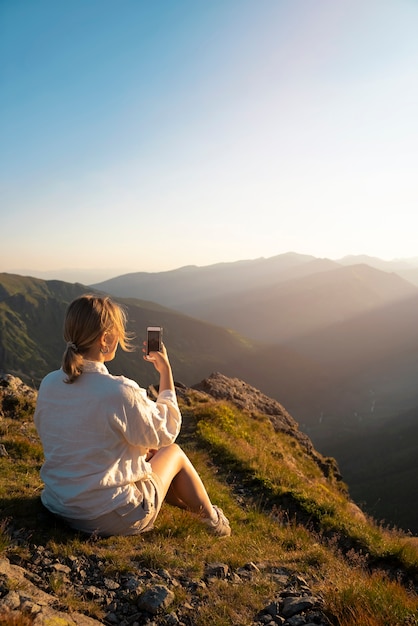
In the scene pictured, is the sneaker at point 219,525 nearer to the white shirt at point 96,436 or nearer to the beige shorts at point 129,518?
the beige shorts at point 129,518

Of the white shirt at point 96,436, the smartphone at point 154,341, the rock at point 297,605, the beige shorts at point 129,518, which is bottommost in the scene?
the rock at point 297,605

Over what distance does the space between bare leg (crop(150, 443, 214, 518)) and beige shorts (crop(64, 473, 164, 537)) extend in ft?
0.75

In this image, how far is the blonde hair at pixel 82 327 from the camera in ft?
13.8

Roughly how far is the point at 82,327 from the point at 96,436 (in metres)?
1.10

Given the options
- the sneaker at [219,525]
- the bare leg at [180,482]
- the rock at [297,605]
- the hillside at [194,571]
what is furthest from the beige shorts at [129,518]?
the rock at [297,605]

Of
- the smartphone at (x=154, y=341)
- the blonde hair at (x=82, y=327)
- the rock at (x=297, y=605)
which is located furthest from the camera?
the smartphone at (x=154, y=341)

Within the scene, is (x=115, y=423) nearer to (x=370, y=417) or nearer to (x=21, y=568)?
(x=21, y=568)

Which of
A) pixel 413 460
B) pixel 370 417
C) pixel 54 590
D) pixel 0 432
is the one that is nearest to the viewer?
pixel 54 590

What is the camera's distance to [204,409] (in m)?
17.1

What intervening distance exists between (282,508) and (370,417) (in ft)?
631

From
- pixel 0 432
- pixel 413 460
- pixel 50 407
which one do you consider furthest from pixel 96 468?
pixel 413 460

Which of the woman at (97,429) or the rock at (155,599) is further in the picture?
the woman at (97,429)

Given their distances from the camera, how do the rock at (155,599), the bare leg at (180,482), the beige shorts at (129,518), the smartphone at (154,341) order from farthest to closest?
the smartphone at (154,341) → the bare leg at (180,482) → the beige shorts at (129,518) → the rock at (155,599)

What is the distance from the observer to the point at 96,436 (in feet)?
14.1
